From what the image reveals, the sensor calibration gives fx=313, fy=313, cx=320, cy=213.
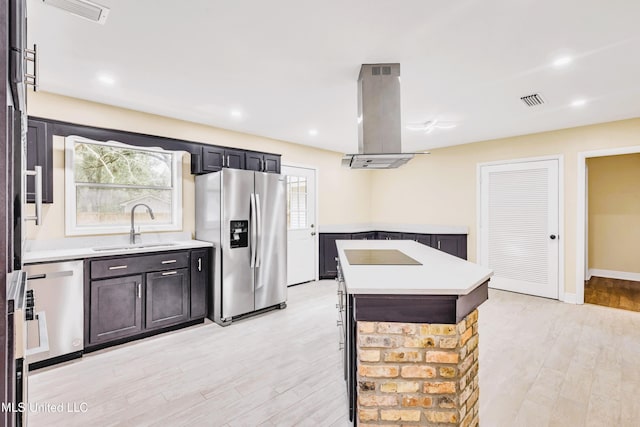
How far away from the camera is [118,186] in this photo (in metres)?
3.48

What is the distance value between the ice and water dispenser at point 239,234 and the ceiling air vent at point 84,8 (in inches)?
86.0

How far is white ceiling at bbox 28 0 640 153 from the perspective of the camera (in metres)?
1.87

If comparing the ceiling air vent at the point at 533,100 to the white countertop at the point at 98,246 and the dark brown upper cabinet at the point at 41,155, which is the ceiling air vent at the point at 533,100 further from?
the dark brown upper cabinet at the point at 41,155

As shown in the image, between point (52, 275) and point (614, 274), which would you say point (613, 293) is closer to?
point (614, 274)

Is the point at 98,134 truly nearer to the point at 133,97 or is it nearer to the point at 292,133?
the point at 133,97

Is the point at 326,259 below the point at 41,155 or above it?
below

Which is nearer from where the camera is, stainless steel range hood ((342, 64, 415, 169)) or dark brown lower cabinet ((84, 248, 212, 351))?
stainless steel range hood ((342, 64, 415, 169))

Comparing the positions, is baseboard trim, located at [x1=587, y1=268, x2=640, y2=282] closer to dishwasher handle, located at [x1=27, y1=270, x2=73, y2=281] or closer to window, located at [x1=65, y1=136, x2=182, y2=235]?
window, located at [x1=65, y1=136, x2=182, y2=235]

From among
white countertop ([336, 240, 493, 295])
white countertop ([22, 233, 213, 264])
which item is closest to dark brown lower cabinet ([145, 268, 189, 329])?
white countertop ([22, 233, 213, 264])

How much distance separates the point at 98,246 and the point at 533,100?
477cm

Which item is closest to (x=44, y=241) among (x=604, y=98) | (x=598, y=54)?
(x=598, y=54)

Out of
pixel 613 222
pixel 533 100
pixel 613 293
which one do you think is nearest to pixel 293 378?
pixel 533 100

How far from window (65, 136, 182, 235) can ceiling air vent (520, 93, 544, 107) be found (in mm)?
3967

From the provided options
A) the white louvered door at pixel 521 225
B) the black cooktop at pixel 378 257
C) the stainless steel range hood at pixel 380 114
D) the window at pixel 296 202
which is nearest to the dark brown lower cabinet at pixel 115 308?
the black cooktop at pixel 378 257
